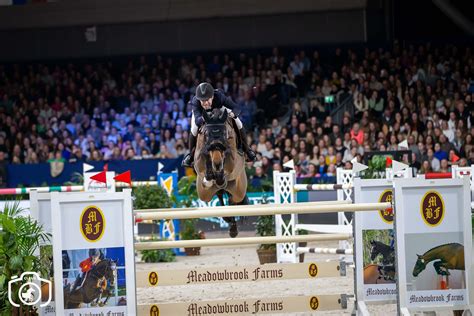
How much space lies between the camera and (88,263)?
245 inches

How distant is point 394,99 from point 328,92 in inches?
74.2

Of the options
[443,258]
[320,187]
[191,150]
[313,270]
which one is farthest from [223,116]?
[320,187]

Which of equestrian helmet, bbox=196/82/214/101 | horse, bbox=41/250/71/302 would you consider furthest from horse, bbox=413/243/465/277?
equestrian helmet, bbox=196/82/214/101

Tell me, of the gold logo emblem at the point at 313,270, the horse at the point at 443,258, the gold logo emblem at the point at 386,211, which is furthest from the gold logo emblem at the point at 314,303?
the gold logo emblem at the point at 386,211

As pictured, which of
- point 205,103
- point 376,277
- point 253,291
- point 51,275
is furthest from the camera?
point 253,291

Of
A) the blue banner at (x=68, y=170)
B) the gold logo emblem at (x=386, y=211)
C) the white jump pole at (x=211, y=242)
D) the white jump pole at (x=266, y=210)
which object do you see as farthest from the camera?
the blue banner at (x=68, y=170)

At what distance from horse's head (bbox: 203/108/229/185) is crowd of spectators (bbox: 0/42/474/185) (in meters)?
7.84

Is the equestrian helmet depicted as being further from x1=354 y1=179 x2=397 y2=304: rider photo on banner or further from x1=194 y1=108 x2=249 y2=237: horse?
x1=354 y1=179 x2=397 y2=304: rider photo on banner

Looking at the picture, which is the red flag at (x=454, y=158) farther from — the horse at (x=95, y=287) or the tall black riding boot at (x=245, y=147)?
the horse at (x=95, y=287)

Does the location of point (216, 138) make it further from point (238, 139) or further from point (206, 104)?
point (238, 139)

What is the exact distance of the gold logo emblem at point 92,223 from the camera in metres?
6.21

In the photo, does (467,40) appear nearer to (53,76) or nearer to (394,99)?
(394,99)

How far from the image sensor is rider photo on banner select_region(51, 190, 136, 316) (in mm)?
6199

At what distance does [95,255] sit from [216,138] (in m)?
2.43
